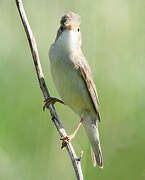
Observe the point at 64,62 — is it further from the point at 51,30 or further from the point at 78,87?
the point at 51,30

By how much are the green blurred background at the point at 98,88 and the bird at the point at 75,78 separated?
0.09 m

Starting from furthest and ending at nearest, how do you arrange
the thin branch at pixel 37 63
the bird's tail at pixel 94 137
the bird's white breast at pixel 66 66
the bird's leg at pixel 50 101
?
Result: the bird's tail at pixel 94 137 < the bird's white breast at pixel 66 66 < the bird's leg at pixel 50 101 < the thin branch at pixel 37 63

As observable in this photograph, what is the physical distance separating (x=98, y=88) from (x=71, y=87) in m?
0.36

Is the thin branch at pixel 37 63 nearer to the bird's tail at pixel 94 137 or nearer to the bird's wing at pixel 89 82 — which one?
the bird's wing at pixel 89 82

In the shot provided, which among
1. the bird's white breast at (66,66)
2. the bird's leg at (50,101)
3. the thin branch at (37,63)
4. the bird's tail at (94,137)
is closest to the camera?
the thin branch at (37,63)

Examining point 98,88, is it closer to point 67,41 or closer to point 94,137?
point 94,137

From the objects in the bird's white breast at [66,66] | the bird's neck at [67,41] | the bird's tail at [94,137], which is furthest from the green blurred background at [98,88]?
the bird's neck at [67,41]

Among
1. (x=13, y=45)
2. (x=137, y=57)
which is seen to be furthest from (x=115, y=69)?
(x=13, y=45)

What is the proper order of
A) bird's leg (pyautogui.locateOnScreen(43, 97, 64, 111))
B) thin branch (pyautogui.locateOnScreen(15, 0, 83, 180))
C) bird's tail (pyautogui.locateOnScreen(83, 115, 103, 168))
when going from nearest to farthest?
thin branch (pyautogui.locateOnScreen(15, 0, 83, 180)) < bird's leg (pyautogui.locateOnScreen(43, 97, 64, 111)) < bird's tail (pyautogui.locateOnScreen(83, 115, 103, 168))

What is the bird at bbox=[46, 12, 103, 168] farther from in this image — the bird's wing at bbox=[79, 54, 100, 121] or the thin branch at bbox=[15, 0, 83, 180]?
the thin branch at bbox=[15, 0, 83, 180]

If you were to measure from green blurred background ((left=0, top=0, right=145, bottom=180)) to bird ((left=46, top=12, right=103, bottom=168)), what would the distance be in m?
0.09

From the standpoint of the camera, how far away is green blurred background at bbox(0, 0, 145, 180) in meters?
3.60

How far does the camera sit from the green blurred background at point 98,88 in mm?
3602

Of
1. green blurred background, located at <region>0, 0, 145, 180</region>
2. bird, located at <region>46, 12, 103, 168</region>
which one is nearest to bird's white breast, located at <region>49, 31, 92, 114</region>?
bird, located at <region>46, 12, 103, 168</region>
